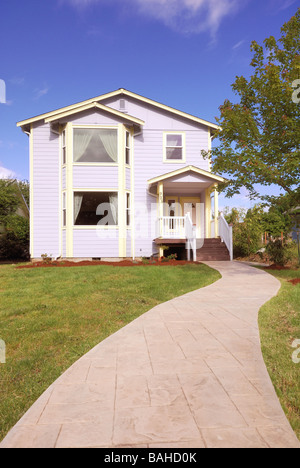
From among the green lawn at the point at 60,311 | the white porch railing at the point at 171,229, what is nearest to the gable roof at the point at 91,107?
the white porch railing at the point at 171,229

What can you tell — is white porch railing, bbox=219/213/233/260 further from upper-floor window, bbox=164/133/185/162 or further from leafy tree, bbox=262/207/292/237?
upper-floor window, bbox=164/133/185/162

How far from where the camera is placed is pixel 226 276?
10133 mm

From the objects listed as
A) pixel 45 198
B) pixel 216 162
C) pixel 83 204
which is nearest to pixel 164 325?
pixel 216 162

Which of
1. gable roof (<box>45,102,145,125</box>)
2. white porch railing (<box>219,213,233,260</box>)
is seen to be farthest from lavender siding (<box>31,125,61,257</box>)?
white porch railing (<box>219,213,233,260</box>)

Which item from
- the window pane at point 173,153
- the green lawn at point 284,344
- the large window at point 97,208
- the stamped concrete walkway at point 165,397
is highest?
the window pane at point 173,153

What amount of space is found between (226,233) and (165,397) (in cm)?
1263

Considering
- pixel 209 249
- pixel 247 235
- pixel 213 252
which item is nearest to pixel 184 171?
pixel 209 249

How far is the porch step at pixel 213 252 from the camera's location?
1449cm

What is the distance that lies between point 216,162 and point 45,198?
9052 mm

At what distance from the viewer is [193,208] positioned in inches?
672

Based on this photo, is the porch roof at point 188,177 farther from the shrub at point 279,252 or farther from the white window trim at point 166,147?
the shrub at point 279,252

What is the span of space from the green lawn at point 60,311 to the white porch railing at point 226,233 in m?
3.48

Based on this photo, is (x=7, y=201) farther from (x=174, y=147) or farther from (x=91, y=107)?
(x=174, y=147)

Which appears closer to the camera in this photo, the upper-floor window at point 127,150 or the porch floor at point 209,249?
the porch floor at point 209,249
